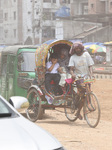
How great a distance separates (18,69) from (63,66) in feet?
8.86

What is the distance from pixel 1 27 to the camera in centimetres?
10400

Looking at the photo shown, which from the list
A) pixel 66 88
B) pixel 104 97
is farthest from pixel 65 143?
pixel 104 97

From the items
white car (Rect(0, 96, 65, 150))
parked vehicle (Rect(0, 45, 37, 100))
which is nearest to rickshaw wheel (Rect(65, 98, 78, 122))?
parked vehicle (Rect(0, 45, 37, 100))

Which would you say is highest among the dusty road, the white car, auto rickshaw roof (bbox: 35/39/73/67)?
auto rickshaw roof (bbox: 35/39/73/67)

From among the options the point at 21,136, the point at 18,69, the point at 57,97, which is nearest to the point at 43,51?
the point at 57,97

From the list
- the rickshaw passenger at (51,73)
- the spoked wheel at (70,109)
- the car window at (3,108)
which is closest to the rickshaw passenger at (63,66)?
the rickshaw passenger at (51,73)

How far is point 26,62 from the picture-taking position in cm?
1486

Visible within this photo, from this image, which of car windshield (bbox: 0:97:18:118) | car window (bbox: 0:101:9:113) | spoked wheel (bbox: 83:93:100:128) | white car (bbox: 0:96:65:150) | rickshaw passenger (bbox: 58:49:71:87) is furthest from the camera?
rickshaw passenger (bbox: 58:49:71:87)

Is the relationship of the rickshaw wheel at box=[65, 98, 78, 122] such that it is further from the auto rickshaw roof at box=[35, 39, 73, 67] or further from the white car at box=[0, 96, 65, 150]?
the white car at box=[0, 96, 65, 150]

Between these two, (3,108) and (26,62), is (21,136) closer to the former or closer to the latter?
(3,108)

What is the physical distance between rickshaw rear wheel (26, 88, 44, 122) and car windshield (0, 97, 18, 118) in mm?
6590

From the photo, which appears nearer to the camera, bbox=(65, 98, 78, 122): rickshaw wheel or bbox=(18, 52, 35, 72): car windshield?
bbox=(65, 98, 78, 122): rickshaw wheel

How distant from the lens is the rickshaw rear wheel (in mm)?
11750

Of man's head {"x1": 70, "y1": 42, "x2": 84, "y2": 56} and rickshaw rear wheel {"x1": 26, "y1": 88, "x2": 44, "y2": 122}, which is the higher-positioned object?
man's head {"x1": 70, "y1": 42, "x2": 84, "y2": 56}
